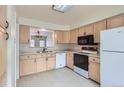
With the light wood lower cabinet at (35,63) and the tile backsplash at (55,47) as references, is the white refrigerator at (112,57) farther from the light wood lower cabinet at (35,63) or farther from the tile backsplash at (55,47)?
the tile backsplash at (55,47)

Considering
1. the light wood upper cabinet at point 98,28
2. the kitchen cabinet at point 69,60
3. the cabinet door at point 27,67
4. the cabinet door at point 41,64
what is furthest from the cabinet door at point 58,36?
the light wood upper cabinet at point 98,28

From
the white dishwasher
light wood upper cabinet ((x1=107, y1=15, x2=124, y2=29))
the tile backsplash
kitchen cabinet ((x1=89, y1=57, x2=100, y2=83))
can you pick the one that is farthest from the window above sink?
light wood upper cabinet ((x1=107, y1=15, x2=124, y2=29))

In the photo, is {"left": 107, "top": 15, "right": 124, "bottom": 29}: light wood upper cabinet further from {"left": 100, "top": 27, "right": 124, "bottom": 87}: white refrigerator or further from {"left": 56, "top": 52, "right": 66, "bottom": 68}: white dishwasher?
{"left": 56, "top": 52, "right": 66, "bottom": 68}: white dishwasher

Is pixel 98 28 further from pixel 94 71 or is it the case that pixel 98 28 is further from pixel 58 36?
pixel 58 36

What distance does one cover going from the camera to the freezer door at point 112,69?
199cm

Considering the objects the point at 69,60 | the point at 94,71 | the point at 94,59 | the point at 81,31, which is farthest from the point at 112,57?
the point at 69,60

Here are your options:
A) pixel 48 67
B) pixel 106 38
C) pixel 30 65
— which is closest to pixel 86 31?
pixel 106 38

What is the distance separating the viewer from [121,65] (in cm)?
197

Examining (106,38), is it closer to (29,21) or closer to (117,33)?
(117,33)

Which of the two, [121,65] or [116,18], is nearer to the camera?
[121,65]

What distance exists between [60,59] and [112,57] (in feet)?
9.83

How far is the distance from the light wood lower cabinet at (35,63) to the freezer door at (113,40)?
103 inches

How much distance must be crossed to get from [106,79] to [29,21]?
3488 mm
